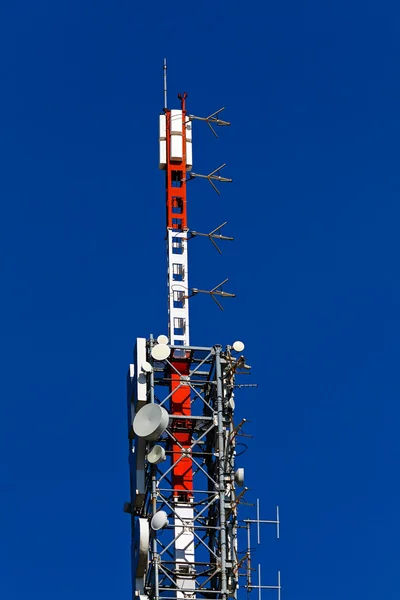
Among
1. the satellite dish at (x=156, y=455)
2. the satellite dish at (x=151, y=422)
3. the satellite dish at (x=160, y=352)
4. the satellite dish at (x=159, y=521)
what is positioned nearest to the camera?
Result: the satellite dish at (x=159, y=521)

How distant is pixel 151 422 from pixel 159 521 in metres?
4.35

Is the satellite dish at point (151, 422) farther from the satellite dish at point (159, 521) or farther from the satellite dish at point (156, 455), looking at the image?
the satellite dish at point (159, 521)

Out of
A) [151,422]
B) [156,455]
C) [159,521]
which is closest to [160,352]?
[151,422]

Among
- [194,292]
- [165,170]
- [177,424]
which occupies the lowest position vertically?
[177,424]

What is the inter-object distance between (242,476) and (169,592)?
18.5 feet

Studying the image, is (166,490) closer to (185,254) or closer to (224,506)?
(224,506)

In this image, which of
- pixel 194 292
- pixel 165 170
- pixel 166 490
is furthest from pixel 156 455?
pixel 165 170

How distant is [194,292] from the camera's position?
103938 millimetres

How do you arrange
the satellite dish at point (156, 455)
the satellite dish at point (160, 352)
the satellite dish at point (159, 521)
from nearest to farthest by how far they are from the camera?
the satellite dish at point (159, 521) → the satellite dish at point (156, 455) → the satellite dish at point (160, 352)

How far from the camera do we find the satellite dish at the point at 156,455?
98062mm

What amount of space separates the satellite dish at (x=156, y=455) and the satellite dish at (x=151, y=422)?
513 mm

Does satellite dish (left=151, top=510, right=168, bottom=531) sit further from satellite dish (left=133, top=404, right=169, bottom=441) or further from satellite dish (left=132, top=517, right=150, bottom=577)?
satellite dish (left=133, top=404, right=169, bottom=441)

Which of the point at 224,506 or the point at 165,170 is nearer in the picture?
A: the point at 224,506

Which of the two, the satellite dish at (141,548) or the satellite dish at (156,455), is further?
the satellite dish at (156,455)
